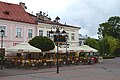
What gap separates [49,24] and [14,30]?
26.6 ft

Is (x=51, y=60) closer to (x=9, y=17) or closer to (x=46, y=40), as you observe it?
(x=46, y=40)

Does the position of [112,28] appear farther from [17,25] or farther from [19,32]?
[17,25]

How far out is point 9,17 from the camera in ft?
141

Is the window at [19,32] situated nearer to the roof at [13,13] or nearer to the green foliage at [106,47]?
the roof at [13,13]

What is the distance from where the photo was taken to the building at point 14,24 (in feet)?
137

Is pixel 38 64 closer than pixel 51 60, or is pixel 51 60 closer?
pixel 38 64

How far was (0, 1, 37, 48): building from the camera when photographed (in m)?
41.9

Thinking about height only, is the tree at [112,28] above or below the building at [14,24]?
above

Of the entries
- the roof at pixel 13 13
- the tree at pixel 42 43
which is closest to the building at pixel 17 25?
the roof at pixel 13 13

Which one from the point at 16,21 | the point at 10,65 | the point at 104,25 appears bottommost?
the point at 10,65

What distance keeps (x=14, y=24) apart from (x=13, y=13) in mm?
3224

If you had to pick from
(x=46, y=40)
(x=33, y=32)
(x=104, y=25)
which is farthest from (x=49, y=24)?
(x=104, y=25)

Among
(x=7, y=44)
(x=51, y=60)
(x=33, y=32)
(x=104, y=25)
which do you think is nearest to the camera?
(x=51, y=60)

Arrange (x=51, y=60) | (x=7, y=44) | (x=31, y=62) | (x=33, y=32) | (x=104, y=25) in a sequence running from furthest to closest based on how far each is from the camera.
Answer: (x=104, y=25)
(x=33, y=32)
(x=7, y=44)
(x=51, y=60)
(x=31, y=62)
